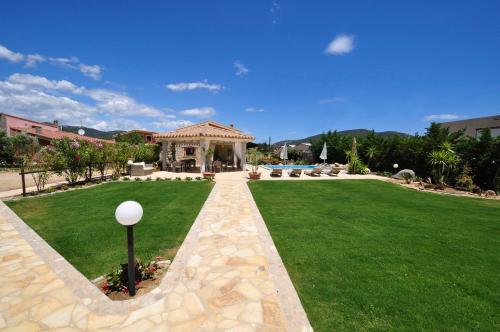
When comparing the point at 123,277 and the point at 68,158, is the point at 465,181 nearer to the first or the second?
the point at 123,277

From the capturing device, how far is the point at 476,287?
3824 millimetres

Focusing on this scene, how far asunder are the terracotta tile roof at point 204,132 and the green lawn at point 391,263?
11.7 meters

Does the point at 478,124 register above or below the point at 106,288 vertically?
above

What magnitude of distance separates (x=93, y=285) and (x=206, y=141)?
15.9 metres

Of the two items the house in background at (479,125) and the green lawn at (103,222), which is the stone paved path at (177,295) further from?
the house in background at (479,125)

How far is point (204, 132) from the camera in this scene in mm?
19969

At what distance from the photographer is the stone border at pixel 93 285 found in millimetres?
3305

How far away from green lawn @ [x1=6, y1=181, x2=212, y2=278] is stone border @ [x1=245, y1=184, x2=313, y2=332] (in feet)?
6.82

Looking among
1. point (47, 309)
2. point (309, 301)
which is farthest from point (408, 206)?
point (47, 309)

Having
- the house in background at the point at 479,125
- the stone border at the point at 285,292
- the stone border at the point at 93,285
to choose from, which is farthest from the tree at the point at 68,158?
the house in background at the point at 479,125

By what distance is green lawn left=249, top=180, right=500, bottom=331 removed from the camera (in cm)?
316

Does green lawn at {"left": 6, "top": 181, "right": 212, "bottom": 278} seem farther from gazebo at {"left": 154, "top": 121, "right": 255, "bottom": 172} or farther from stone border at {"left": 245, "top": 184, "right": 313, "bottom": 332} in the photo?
gazebo at {"left": 154, "top": 121, "right": 255, "bottom": 172}

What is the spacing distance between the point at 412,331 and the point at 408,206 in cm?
779

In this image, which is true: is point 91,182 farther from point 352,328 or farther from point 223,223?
point 352,328
